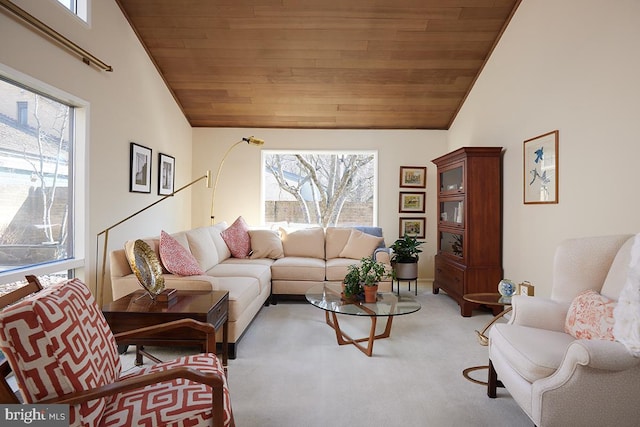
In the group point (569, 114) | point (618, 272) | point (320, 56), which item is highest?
point (320, 56)

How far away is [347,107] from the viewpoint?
17.3 ft

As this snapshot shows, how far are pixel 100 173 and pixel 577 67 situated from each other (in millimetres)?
4100

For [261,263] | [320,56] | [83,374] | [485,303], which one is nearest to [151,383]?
[83,374]

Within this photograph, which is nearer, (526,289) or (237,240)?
(526,289)

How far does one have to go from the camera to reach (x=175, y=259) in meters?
3.07

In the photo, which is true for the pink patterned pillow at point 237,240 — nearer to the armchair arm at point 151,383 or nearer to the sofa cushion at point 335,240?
the sofa cushion at point 335,240

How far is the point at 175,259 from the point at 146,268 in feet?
1.79

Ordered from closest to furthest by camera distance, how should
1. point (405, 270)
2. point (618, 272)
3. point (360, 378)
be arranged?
point (618, 272) → point (360, 378) → point (405, 270)

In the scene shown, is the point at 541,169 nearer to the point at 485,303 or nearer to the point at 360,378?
the point at 485,303

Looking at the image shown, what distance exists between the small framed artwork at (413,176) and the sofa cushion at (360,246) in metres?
1.21

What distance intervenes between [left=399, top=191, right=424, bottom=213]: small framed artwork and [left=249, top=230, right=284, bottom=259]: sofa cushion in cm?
201

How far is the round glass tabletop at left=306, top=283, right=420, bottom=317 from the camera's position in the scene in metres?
2.81

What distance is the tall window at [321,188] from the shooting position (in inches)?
254

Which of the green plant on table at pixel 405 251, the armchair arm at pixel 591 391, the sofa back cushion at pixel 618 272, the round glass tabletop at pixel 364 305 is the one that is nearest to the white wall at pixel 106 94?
the round glass tabletop at pixel 364 305
